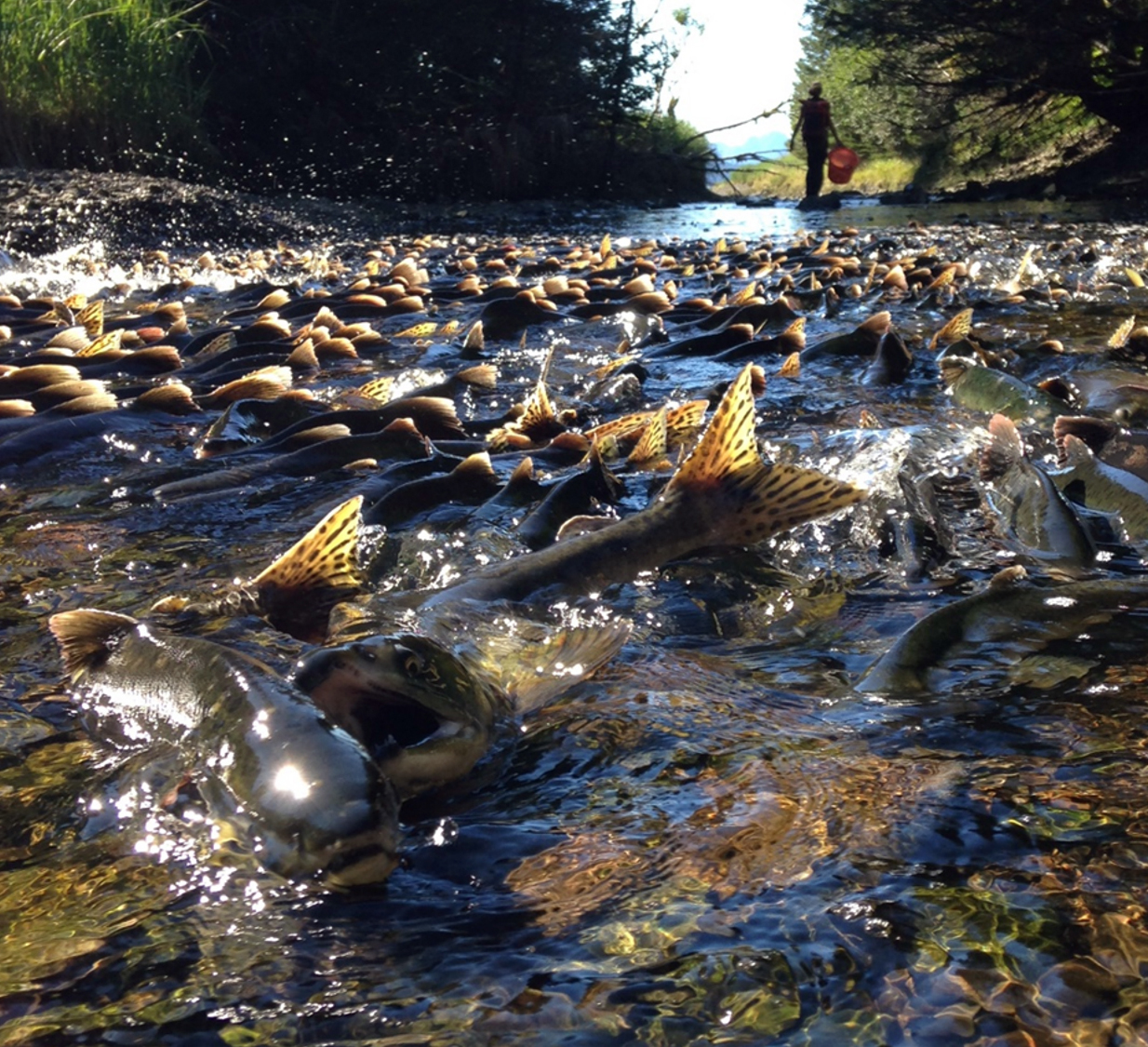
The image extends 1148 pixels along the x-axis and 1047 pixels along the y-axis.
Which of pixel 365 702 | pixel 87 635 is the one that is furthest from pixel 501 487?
pixel 365 702

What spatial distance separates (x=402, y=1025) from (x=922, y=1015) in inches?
27.2

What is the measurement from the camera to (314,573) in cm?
322

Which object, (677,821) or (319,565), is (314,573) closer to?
(319,565)

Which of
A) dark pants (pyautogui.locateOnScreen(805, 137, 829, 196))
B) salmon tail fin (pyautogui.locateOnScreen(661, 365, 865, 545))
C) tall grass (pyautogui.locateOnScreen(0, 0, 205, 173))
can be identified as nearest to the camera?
salmon tail fin (pyautogui.locateOnScreen(661, 365, 865, 545))

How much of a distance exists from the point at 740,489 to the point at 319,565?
1.29 metres

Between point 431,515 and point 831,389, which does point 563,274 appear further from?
point 431,515

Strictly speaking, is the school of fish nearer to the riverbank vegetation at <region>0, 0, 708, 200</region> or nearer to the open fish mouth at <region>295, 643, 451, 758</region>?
the open fish mouth at <region>295, 643, 451, 758</region>

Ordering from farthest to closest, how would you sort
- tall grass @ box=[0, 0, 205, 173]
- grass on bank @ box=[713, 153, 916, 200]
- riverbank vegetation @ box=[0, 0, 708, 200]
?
grass on bank @ box=[713, 153, 916, 200] < riverbank vegetation @ box=[0, 0, 708, 200] < tall grass @ box=[0, 0, 205, 173]

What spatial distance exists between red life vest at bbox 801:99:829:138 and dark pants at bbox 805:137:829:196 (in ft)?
0.48

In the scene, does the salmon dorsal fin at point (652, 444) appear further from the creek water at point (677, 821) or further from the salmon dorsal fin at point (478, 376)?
the salmon dorsal fin at point (478, 376)

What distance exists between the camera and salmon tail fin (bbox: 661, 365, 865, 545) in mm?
3600

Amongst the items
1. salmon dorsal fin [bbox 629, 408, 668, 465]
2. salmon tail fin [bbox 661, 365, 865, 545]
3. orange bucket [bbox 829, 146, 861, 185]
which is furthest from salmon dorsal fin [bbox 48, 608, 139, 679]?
orange bucket [bbox 829, 146, 861, 185]

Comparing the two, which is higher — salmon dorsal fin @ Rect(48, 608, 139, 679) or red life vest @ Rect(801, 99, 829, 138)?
red life vest @ Rect(801, 99, 829, 138)

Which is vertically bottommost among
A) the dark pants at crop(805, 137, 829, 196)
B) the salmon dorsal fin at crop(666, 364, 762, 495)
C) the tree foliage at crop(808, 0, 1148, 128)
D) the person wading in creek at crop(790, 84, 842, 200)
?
the salmon dorsal fin at crop(666, 364, 762, 495)
